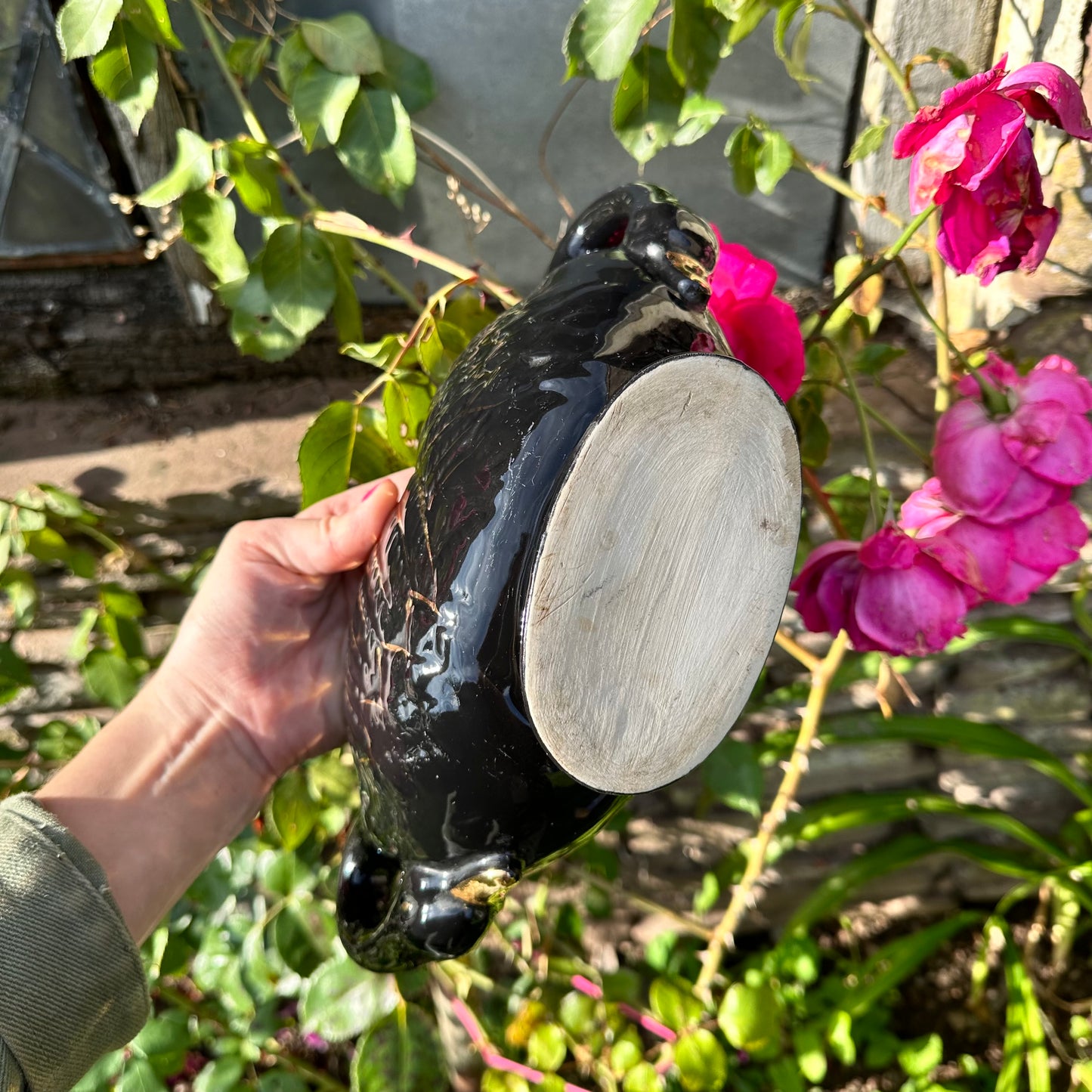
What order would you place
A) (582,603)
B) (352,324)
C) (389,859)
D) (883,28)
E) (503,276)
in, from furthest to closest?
1. (503,276)
2. (883,28)
3. (352,324)
4. (389,859)
5. (582,603)

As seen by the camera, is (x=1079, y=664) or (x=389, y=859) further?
(x=1079, y=664)

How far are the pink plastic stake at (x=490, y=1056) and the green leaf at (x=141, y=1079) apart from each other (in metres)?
0.38

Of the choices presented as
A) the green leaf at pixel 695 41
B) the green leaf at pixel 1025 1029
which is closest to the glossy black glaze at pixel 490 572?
the green leaf at pixel 695 41

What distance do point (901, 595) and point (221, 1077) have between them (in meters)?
1.05

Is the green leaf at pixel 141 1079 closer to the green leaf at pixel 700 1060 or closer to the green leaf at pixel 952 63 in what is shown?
the green leaf at pixel 700 1060

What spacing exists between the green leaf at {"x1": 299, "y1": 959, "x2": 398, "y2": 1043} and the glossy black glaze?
1.78 ft

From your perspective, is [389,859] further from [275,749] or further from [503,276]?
[503,276]

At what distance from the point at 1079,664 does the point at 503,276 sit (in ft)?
3.45

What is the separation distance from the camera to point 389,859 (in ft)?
1.98

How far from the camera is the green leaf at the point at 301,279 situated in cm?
71

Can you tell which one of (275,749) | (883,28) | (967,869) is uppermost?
(883,28)

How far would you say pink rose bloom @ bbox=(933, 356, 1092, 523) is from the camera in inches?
22.0

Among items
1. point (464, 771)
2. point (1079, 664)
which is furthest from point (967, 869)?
point (464, 771)

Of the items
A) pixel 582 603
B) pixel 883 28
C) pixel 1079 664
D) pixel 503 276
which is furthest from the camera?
pixel 1079 664
